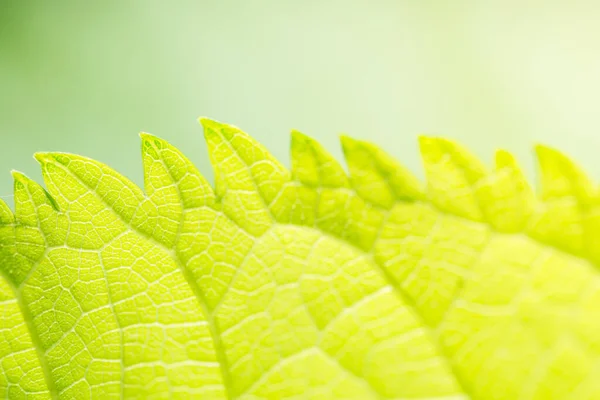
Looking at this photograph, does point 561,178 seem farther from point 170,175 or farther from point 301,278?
point 170,175

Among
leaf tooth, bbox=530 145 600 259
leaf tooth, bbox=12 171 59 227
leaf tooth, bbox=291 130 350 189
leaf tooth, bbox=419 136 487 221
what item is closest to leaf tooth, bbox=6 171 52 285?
leaf tooth, bbox=12 171 59 227

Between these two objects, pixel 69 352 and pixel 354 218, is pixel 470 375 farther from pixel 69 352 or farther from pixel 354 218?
pixel 69 352

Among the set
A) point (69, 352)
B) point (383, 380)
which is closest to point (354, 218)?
point (383, 380)

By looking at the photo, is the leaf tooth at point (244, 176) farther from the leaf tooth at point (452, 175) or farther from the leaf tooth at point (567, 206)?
the leaf tooth at point (567, 206)

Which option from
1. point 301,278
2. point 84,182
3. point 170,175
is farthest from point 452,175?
point 84,182

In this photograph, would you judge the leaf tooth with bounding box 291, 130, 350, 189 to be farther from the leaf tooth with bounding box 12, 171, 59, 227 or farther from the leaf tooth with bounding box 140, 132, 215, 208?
the leaf tooth with bounding box 12, 171, 59, 227

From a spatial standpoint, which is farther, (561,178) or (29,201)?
(29,201)
